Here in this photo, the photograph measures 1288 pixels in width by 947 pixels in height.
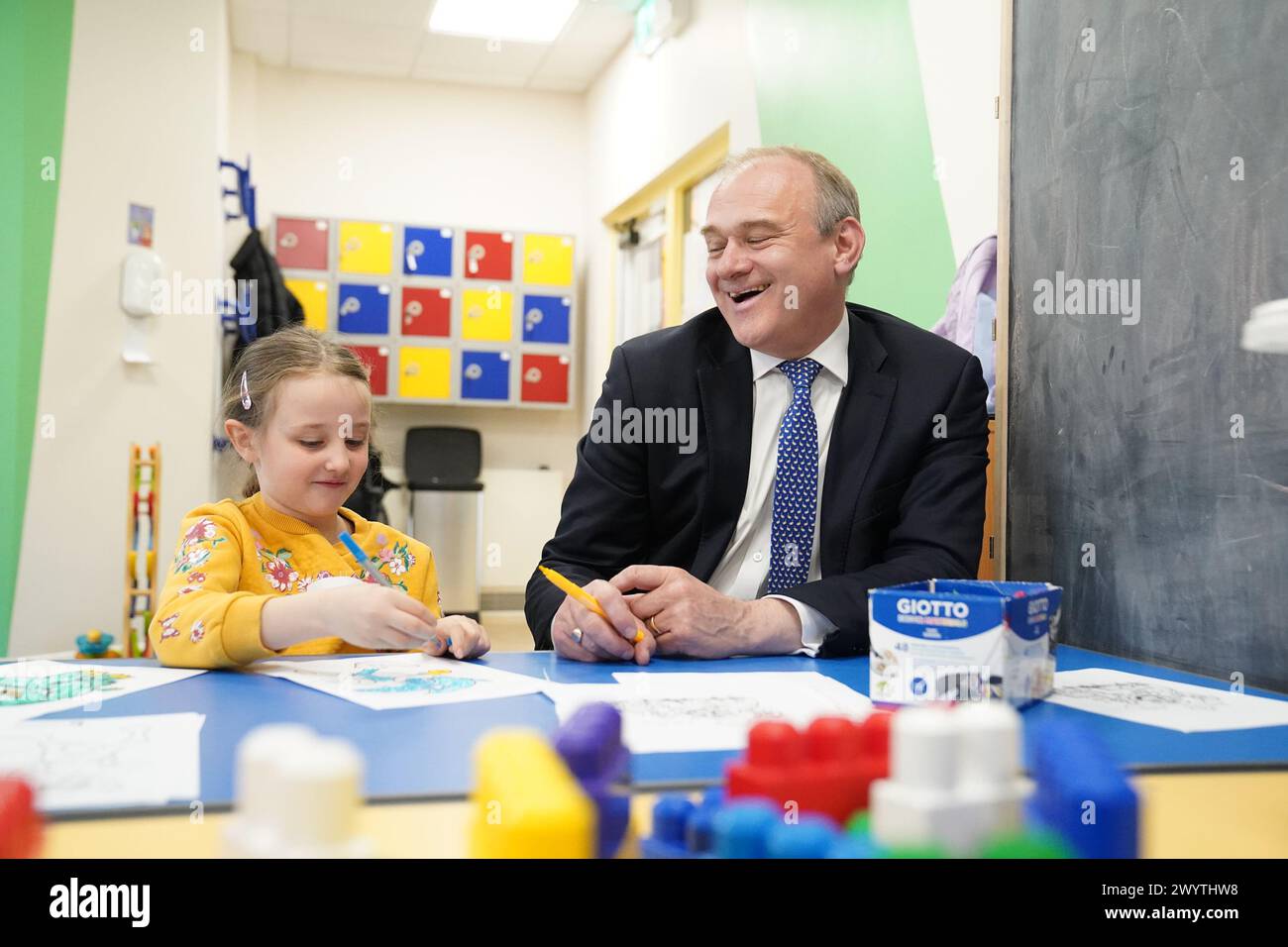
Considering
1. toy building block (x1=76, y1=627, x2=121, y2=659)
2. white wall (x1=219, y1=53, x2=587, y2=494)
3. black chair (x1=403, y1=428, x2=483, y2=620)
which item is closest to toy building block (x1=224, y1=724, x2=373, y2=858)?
toy building block (x1=76, y1=627, x2=121, y2=659)

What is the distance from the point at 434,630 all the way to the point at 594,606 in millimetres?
188

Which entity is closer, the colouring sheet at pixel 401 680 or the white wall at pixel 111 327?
the colouring sheet at pixel 401 680

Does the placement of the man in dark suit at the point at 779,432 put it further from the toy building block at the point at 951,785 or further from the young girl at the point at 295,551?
the toy building block at the point at 951,785

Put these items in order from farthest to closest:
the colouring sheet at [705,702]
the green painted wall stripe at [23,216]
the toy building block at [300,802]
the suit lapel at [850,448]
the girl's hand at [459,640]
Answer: the green painted wall stripe at [23,216]
the suit lapel at [850,448]
the girl's hand at [459,640]
the colouring sheet at [705,702]
the toy building block at [300,802]

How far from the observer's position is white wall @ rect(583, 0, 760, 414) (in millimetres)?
4000

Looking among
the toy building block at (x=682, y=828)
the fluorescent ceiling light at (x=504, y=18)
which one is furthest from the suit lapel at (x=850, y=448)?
the fluorescent ceiling light at (x=504, y=18)

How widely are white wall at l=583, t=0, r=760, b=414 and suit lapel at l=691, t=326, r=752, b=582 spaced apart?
2365mm

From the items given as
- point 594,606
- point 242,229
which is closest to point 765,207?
point 594,606

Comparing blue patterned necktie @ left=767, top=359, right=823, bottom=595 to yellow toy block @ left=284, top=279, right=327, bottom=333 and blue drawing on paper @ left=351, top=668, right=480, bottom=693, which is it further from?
yellow toy block @ left=284, top=279, right=327, bottom=333

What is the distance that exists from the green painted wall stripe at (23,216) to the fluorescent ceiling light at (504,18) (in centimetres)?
171

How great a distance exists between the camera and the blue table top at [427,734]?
0.70m
